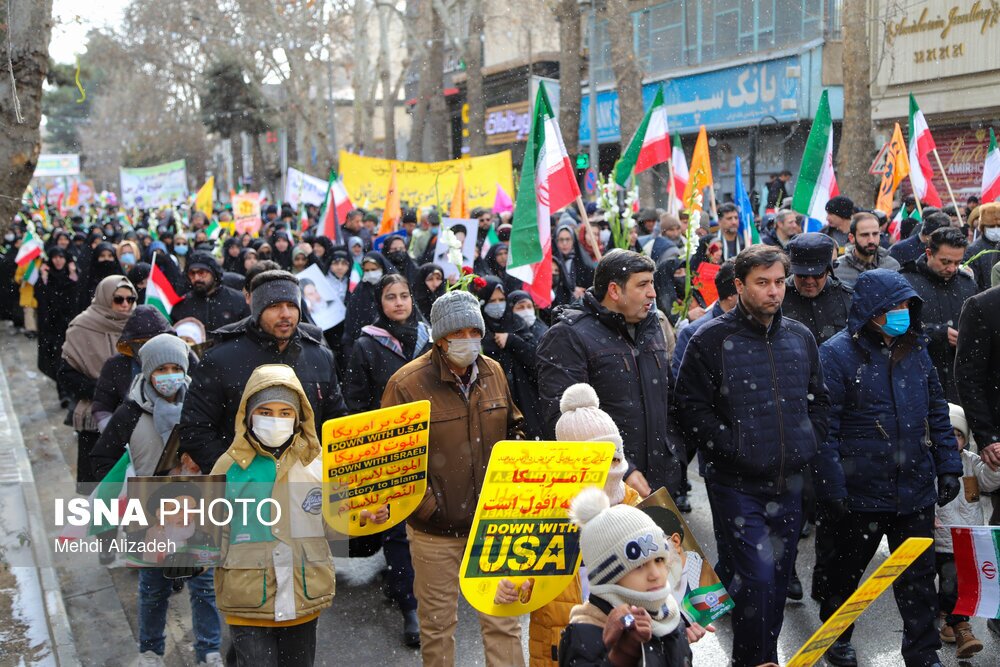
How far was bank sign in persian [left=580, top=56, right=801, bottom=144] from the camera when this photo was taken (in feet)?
88.2

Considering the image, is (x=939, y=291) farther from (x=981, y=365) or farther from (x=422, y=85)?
(x=422, y=85)

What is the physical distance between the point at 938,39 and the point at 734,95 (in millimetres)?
6745

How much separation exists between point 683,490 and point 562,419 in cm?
360

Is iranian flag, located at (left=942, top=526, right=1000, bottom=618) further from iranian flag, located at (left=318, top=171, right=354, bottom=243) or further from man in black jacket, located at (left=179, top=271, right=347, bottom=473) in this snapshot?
iranian flag, located at (left=318, top=171, right=354, bottom=243)

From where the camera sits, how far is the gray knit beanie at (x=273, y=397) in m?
4.22

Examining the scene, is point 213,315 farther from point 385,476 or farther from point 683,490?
point 385,476

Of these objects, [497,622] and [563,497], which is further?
[497,622]

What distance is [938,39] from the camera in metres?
23.0

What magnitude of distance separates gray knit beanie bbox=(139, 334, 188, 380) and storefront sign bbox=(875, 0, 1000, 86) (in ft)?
63.3

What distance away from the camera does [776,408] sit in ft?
15.0

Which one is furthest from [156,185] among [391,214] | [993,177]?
[993,177]

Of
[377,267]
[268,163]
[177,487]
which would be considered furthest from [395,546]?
[268,163]

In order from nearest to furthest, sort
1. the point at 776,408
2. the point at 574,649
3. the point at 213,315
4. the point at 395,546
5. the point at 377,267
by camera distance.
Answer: the point at 574,649 → the point at 776,408 → the point at 395,546 → the point at 213,315 → the point at 377,267

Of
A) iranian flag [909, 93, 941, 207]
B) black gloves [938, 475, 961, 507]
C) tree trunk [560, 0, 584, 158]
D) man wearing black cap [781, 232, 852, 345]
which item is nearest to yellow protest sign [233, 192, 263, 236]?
tree trunk [560, 0, 584, 158]
